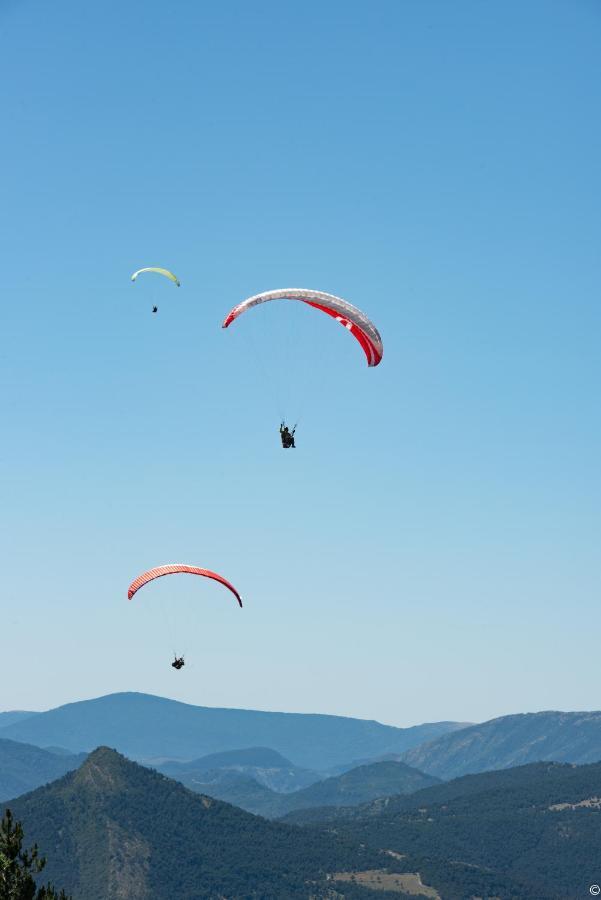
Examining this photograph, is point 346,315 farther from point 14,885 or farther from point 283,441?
point 14,885

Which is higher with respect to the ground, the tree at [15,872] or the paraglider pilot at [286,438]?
the paraglider pilot at [286,438]

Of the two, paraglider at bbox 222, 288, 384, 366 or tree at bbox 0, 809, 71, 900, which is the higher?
paraglider at bbox 222, 288, 384, 366

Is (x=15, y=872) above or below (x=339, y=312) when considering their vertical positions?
below

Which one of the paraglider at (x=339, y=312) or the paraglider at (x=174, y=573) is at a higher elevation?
the paraglider at (x=339, y=312)

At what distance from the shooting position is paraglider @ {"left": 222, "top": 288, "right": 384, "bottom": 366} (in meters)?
88.0

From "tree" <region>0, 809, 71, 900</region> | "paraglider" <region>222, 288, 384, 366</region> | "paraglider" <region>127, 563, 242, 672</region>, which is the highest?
"paraglider" <region>222, 288, 384, 366</region>

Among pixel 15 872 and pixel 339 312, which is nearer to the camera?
pixel 15 872

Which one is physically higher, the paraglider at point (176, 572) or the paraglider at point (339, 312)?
the paraglider at point (339, 312)

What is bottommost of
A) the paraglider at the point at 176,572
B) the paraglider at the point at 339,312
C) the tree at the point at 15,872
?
the tree at the point at 15,872

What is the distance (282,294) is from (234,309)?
13.3 feet

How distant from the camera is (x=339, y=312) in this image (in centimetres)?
9250

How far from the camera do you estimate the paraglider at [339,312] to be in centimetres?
8800

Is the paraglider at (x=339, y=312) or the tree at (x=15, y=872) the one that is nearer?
the tree at (x=15, y=872)

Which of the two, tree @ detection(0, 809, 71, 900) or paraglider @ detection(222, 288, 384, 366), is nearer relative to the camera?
tree @ detection(0, 809, 71, 900)
